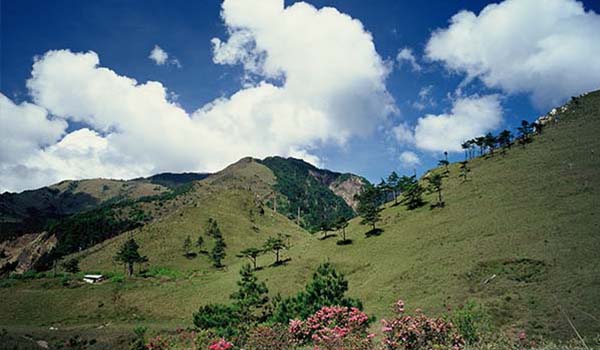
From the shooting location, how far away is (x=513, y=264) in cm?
4556

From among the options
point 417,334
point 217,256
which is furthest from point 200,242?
point 417,334

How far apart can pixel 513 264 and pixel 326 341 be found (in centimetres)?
4569

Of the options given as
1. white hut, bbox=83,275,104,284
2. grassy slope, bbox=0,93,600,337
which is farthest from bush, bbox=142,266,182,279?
white hut, bbox=83,275,104,284

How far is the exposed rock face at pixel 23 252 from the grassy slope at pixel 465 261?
55772mm

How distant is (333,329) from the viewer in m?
10.5

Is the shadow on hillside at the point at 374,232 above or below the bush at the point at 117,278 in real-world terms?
above

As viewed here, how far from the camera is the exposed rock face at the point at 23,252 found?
137750 millimetres

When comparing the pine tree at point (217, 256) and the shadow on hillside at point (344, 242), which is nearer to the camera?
the shadow on hillside at point (344, 242)

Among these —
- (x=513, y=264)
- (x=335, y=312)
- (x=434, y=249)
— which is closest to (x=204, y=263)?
(x=434, y=249)

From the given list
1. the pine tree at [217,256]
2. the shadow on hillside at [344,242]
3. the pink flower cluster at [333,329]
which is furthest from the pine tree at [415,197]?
the pink flower cluster at [333,329]

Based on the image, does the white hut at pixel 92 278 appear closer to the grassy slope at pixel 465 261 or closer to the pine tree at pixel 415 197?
the grassy slope at pixel 465 261

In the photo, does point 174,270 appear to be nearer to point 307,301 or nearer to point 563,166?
point 307,301

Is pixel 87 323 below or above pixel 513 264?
below

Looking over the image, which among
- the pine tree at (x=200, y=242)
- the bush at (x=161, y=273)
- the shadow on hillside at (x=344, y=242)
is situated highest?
the pine tree at (x=200, y=242)
